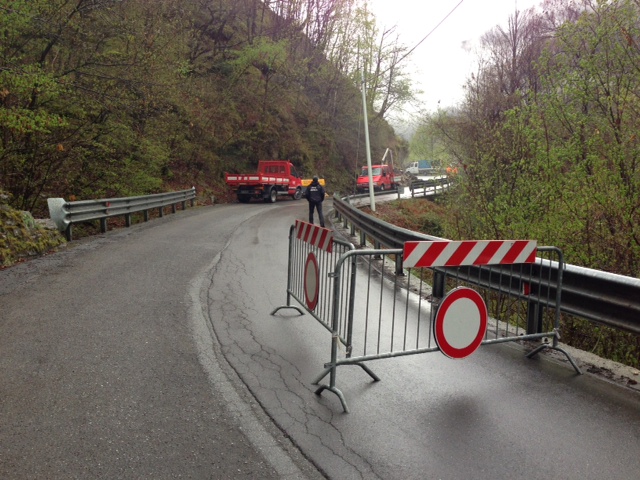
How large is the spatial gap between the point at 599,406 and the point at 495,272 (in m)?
2.40

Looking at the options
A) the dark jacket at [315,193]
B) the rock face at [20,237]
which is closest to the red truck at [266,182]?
the dark jacket at [315,193]

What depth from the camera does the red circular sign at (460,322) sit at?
4418 mm

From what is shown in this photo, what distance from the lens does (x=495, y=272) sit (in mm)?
6129

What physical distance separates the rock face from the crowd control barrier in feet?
Result: 18.5

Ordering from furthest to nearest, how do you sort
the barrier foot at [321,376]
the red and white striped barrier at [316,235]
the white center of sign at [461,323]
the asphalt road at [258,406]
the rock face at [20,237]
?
the rock face at [20,237], the red and white striped barrier at [316,235], the white center of sign at [461,323], the barrier foot at [321,376], the asphalt road at [258,406]

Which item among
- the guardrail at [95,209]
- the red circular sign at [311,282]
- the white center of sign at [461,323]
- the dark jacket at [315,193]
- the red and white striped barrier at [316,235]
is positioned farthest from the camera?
the dark jacket at [315,193]

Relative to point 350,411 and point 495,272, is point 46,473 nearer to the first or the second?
point 350,411

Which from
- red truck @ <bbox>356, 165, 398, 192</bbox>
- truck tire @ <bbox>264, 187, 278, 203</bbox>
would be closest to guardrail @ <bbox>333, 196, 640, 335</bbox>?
truck tire @ <bbox>264, 187, 278, 203</bbox>

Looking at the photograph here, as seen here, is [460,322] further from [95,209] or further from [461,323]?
[95,209]

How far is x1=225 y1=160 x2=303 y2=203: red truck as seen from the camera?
28562 mm

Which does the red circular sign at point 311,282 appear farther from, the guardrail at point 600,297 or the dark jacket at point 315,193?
the dark jacket at point 315,193

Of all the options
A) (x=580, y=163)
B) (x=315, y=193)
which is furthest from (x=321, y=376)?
(x=315, y=193)

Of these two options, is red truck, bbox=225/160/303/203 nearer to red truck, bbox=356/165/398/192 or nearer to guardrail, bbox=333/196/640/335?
red truck, bbox=356/165/398/192

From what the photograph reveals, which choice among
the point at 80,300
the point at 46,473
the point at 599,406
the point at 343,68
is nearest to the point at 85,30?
the point at 80,300
